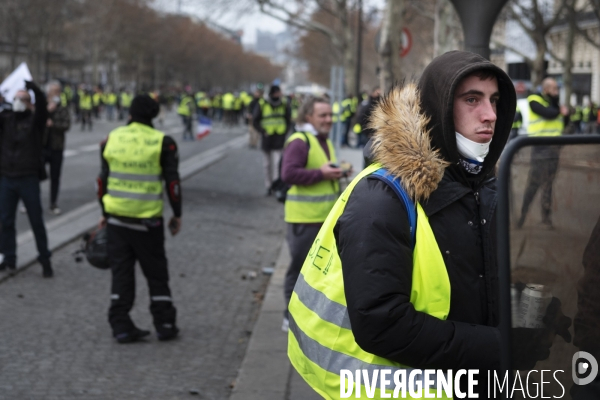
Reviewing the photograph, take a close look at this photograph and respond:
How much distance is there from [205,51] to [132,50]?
34884mm

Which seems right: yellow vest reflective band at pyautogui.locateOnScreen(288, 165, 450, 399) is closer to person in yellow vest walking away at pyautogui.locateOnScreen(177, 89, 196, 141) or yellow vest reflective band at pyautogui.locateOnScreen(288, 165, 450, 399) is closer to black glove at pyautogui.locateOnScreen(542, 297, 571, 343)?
black glove at pyautogui.locateOnScreen(542, 297, 571, 343)

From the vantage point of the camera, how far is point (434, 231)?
7.61ft

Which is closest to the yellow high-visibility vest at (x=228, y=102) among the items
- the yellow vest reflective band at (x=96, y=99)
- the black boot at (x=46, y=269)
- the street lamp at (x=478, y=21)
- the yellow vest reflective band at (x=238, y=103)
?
the yellow vest reflective band at (x=238, y=103)

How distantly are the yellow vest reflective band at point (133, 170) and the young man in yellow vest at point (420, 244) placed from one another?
13.2ft

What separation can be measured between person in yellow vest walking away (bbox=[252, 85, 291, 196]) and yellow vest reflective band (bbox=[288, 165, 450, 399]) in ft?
41.4

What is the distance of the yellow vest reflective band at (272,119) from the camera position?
15.9 meters

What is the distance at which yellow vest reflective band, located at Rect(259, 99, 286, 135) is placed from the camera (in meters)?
15.9

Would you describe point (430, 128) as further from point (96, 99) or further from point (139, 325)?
point (96, 99)

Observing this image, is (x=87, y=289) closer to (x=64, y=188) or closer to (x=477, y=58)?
(x=477, y=58)

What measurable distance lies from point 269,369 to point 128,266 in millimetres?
1307

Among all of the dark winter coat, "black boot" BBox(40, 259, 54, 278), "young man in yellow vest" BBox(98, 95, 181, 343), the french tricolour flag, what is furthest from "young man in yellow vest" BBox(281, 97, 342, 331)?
the french tricolour flag

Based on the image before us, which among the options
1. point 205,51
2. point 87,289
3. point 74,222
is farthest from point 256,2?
point 205,51

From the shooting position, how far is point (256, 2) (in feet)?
130

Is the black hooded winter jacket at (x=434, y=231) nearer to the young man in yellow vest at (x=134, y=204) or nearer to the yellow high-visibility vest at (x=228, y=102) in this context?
the young man in yellow vest at (x=134, y=204)
